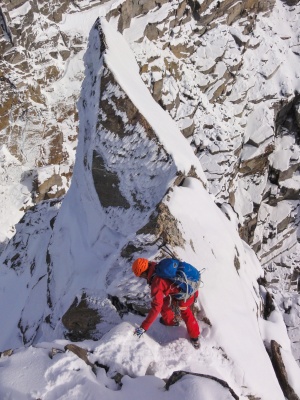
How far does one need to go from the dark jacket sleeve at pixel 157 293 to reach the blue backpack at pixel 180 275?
0.08 m

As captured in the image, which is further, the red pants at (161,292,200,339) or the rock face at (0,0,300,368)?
the rock face at (0,0,300,368)

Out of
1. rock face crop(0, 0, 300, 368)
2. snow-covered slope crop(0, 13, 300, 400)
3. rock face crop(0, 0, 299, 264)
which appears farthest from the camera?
rock face crop(0, 0, 299, 264)

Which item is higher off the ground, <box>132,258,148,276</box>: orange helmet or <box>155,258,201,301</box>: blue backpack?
<box>132,258,148,276</box>: orange helmet

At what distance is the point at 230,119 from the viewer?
3080 centimetres

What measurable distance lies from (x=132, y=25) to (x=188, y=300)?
2530 centimetres

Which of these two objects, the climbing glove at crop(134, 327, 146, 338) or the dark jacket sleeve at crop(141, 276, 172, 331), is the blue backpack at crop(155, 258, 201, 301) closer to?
the dark jacket sleeve at crop(141, 276, 172, 331)

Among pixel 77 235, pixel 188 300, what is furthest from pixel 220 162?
pixel 188 300

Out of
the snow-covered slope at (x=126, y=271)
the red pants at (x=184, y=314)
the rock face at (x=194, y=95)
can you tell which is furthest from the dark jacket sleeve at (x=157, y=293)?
the rock face at (x=194, y=95)

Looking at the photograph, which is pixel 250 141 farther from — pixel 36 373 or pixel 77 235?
pixel 36 373

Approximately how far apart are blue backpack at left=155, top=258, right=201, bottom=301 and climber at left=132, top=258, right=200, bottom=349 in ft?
0.21

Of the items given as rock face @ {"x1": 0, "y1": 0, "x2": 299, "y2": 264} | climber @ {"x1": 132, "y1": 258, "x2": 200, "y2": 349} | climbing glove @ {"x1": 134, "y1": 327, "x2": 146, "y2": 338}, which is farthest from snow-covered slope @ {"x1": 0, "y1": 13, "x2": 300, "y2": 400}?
rock face @ {"x1": 0, "y1": 0, "x2": 299, "y2": 264}

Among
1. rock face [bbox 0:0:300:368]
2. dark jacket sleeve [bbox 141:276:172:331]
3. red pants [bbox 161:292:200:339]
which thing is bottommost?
red pants [bbox 161:292:200:339]

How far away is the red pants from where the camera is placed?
5.75m

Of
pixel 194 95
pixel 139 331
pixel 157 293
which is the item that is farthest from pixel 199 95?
pixel 139 331
